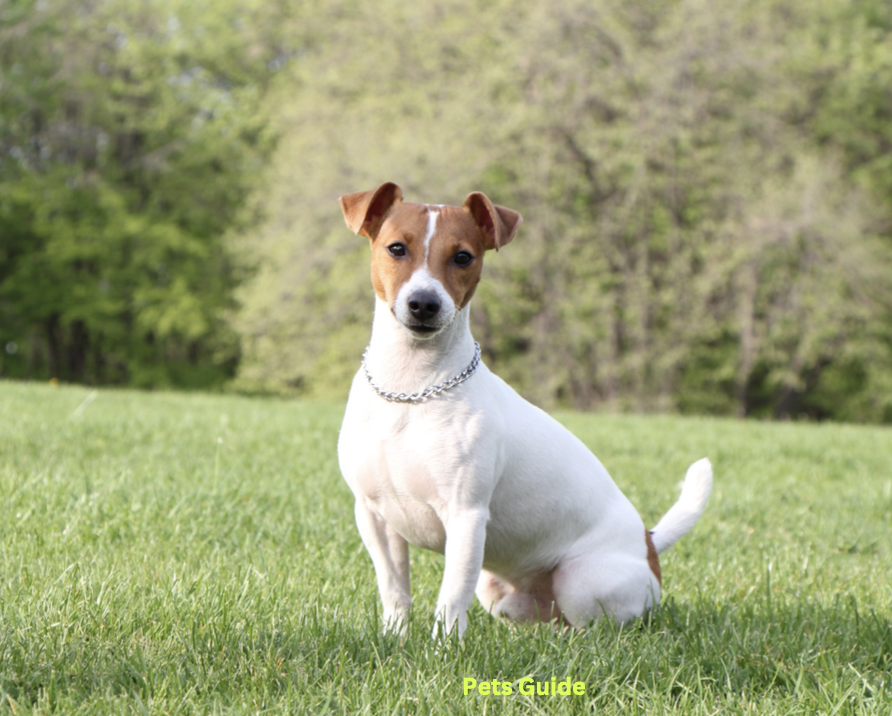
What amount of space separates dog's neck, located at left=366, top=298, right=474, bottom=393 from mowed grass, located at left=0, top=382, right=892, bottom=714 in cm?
83

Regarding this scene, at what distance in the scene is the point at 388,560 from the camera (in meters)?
3.12

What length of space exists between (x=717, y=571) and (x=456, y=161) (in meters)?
15.9

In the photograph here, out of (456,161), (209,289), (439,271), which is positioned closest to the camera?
(439,271)

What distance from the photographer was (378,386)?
2.97 m

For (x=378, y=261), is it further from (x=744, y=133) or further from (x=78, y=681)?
(x=744, y=133)

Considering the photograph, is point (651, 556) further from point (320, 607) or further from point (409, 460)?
point (320, 607)

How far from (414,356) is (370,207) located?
0.53 metres

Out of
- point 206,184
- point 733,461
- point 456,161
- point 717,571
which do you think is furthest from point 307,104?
point 717,571

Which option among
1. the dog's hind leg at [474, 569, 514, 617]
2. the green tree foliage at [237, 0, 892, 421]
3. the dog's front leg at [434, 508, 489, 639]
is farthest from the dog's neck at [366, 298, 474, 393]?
the green tree foliage at [237, 0, 892, 421]

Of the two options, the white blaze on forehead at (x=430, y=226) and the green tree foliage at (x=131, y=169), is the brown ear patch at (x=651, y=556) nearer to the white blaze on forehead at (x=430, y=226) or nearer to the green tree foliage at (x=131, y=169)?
the white blaze on forehead at (x=430, y=226)

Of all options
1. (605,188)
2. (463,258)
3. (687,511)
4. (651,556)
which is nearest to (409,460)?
(463,258)

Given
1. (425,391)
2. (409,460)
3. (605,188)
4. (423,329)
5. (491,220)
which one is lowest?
(409,460)

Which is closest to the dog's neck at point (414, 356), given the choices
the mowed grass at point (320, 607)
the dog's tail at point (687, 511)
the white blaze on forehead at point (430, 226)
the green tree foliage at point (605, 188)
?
the white blaze on forehead at point (430, 226)

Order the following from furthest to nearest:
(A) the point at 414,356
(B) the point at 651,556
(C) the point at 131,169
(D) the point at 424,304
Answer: (C) the point at 131,169 → (B) the point at 651,556 → (A) the point at 414,356 → (D) the point at 424,304
